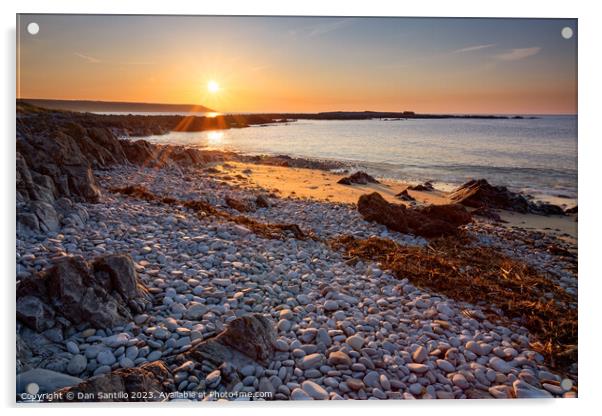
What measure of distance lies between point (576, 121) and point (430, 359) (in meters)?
3.42

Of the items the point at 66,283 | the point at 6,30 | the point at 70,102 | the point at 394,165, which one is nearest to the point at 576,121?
the point at 394,165

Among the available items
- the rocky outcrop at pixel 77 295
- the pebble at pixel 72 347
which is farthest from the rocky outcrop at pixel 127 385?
the rocky outcrop at pixel 77 295

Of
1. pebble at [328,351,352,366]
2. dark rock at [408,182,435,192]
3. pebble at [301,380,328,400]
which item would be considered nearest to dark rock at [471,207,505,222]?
A: dark rock at [408,182,435,192]

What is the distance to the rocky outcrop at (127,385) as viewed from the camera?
121 inches

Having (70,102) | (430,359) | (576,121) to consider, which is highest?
(70,102)

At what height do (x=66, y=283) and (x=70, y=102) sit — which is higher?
(x=70, y=102)

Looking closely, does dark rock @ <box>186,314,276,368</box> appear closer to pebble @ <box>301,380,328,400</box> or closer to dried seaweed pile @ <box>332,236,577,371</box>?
pebble @ <box>301,380,328,400</box>

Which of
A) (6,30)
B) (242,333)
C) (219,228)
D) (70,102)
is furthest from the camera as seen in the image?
(219,228)

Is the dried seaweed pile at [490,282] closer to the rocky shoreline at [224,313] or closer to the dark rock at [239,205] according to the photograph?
the rocky shoreline at [224,313]

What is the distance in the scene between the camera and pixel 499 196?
6129mm

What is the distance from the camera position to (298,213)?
21.6 ft

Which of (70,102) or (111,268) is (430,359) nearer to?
(111,268)

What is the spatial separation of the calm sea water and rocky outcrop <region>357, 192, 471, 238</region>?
542mm

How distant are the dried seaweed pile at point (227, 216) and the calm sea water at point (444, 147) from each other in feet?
3.54
